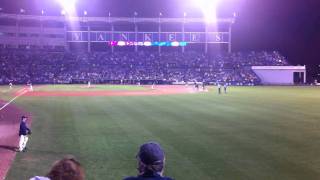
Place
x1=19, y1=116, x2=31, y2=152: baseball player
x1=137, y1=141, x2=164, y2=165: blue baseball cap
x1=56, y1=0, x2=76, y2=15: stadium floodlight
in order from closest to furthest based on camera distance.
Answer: x1=137, y1=141, x2=164, y2=165: blue baseball cap
x1=19, y1=116, x2=31, y2=152: baseball player
x1=56, y1=0, x2=76, y2=15: stadium floodlight

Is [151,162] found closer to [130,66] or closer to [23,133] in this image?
[23,133]

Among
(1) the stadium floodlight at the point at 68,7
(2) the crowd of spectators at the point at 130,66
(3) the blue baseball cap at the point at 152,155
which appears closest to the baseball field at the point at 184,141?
(3) the blue baseball cap at the point at 152,155

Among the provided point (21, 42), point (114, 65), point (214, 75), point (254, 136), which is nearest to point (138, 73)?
point (114, 65)

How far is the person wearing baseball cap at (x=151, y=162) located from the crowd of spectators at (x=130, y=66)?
8454 centimetres

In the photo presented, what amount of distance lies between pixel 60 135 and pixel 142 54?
81.9 meters

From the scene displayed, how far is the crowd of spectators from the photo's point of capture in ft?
297

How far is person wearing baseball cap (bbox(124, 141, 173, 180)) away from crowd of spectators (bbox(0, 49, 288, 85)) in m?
84.5

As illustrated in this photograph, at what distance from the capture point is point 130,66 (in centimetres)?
9738

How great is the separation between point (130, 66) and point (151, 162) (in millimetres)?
92764

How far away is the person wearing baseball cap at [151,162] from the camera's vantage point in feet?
16.3

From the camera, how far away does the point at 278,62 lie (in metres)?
101

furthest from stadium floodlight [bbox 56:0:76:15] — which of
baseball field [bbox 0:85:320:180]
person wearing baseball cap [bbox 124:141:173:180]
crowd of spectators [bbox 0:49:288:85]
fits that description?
person wearing baseball cap [bbox 124:141:173:180]

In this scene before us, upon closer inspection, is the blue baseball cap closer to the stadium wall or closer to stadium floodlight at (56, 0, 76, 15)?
the stadium wall

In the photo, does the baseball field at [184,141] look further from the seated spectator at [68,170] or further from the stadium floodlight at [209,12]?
the stadium floodlight at [209,12]
